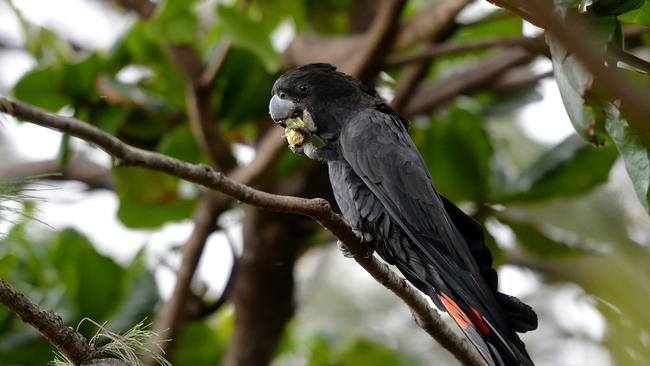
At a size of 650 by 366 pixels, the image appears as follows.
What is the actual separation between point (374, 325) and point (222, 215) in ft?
9.54

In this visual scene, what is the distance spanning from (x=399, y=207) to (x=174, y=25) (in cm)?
140

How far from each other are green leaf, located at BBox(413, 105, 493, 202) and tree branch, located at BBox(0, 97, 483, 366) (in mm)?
1425

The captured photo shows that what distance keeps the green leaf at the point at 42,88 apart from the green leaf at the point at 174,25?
0.52 m

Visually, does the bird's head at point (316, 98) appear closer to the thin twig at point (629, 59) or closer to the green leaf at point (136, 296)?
the thin twig at point (629, 59)

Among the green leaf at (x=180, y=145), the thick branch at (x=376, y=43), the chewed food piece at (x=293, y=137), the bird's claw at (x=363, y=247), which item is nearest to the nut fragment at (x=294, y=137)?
the chewed food piece at (x=293, y=137)

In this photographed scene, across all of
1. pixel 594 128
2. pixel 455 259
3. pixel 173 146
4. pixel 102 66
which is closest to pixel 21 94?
pixel 102 66

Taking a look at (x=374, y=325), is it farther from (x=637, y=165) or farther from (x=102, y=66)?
(x=637, y=165)

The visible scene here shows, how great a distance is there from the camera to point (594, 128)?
5.96 ft

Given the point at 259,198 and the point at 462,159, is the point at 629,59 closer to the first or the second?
the point at 259,198

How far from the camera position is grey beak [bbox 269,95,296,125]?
2365 mm

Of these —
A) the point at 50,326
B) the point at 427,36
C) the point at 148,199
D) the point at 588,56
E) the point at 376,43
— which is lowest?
the point at 50,326

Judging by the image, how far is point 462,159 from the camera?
11.2 feet

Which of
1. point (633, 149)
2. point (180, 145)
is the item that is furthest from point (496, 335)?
point (180, 145)

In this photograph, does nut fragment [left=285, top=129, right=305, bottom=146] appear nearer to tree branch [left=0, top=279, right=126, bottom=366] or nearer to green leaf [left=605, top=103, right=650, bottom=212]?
green leaf [left=605, top=103, right=650, bottom=212]
